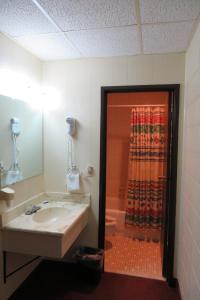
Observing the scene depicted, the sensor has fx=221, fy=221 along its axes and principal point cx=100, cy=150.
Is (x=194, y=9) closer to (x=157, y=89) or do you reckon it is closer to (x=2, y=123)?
(x=157, y=89)

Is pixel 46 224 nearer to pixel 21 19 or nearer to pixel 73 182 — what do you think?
pixel 73 182

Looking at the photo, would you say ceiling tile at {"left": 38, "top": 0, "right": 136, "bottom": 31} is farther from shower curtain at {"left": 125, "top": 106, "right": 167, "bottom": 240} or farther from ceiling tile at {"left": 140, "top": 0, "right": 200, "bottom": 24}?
shower curtain at {"left": 125, "top": 106, "right": 167, "bottom": 240}

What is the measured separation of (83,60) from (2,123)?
43.5 inches

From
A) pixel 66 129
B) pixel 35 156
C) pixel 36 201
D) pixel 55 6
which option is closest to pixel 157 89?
pixel 66 129

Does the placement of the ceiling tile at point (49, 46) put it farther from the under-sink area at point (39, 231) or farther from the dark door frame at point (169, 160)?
the under-sink area at point (39, 231)

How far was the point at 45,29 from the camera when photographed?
1734 mm

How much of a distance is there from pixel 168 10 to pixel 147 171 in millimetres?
2170

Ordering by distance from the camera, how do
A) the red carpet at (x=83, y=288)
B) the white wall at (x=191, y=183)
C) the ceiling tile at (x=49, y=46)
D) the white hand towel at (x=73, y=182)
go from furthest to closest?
the white hand towel at (x=73, y=182)
the red carpet at (x=83, y=288)
the ceiling tile at (x=49, y=46)
the white wall at (x=191, y=183)

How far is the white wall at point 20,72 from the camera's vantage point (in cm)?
190

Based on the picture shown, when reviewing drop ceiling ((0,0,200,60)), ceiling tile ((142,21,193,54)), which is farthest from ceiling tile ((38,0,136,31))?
ceiling tile ((142,21,193,54))

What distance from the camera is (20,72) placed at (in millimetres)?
2109

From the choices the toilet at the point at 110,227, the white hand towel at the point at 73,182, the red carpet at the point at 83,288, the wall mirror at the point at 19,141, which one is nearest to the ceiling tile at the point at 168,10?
the wall mirror at the point at 19,141

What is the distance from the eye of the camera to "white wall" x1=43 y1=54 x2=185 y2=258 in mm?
2250

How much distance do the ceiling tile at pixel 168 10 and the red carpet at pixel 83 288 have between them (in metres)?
2.39
